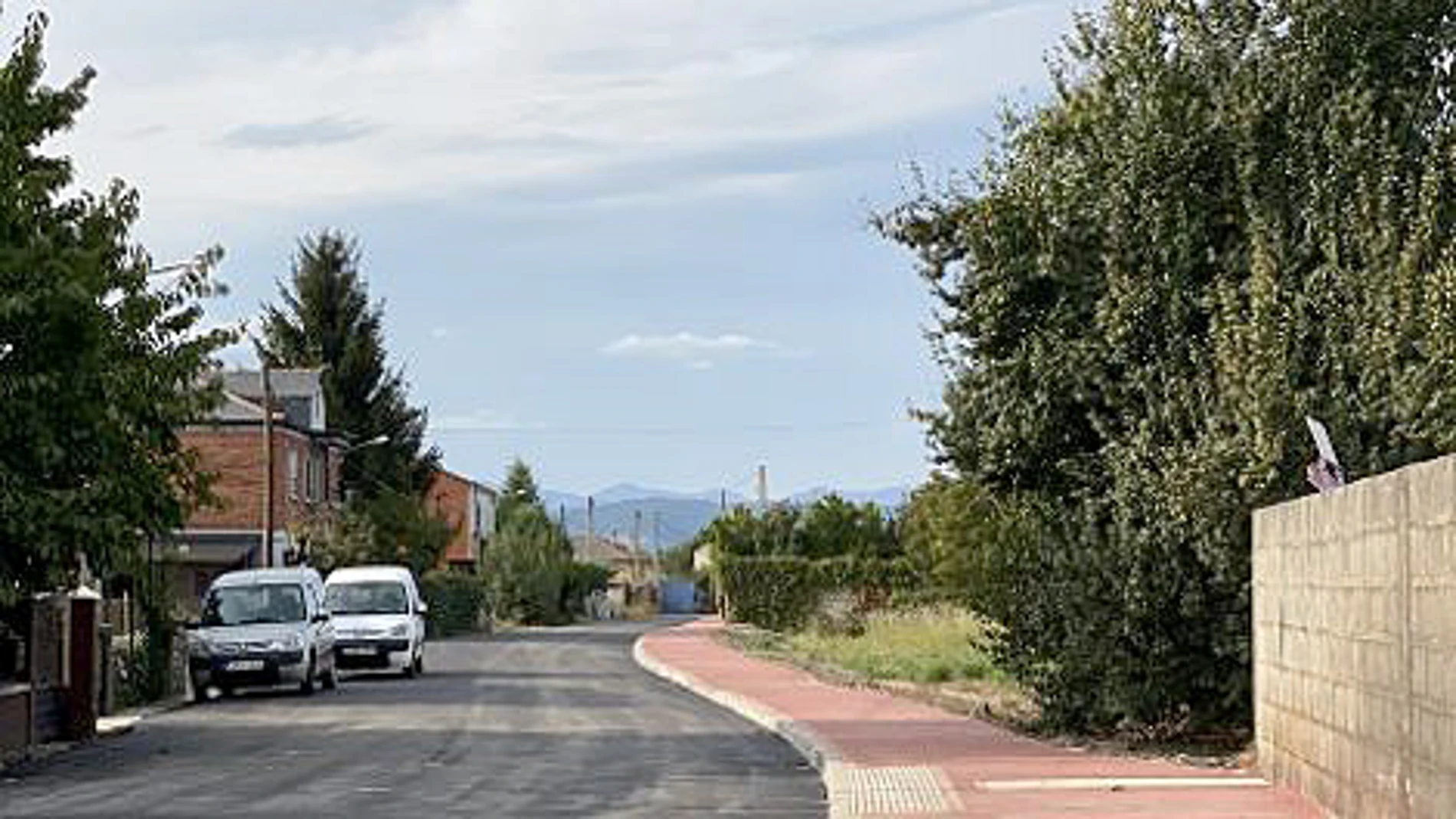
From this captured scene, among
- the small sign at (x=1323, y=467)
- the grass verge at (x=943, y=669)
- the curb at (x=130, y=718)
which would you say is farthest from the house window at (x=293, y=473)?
the small sign at (x=1323, y=467)

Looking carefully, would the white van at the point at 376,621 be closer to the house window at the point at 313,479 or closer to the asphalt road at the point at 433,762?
the asphalt road at the point at 433,762

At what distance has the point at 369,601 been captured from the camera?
43.7 meters

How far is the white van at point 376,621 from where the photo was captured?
43.0 meters

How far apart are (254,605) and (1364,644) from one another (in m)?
25.5

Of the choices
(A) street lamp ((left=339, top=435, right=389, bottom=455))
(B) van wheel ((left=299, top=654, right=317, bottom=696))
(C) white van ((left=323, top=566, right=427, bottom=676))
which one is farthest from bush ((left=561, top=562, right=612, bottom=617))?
(B) van wheel ((left=299, top=654, right=317, bottom=696))

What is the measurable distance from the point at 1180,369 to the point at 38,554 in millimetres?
10166

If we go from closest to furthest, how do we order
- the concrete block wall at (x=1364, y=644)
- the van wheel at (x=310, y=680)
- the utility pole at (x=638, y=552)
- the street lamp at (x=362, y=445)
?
1. the concrete block wall at (x=1364, y=644)
2. the van wheel at (x=310, y=680)
3. the street lamp at (x=362, y=445)
4. the utility pole at (x=638, y=552)

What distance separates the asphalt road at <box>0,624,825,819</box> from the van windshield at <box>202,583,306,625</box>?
1.15 meters

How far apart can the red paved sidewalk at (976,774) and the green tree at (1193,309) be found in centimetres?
156

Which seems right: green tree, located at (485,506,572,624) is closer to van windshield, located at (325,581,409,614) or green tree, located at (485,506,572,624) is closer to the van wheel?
van windshield, located at (325,581,409,614)

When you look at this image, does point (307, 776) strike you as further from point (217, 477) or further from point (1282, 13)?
point (1282, 13)

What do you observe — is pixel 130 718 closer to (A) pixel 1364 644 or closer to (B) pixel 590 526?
(A) pixel 1364 644

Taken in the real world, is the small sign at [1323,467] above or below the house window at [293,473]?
below

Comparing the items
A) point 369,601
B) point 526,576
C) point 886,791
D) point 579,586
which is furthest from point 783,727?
point 579,586
